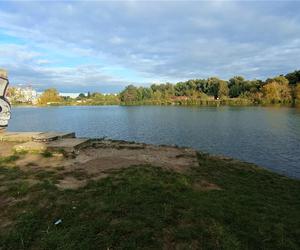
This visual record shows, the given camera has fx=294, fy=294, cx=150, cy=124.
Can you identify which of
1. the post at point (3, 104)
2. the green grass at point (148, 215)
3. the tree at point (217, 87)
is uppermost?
the tree at point (217, 87)

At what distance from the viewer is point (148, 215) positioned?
20.9 feet

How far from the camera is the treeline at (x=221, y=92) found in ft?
310

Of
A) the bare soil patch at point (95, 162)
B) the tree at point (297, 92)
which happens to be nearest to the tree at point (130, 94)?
the tree at point (297, 92)

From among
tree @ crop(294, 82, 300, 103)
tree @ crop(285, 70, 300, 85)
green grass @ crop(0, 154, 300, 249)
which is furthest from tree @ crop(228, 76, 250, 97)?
green grass @ crop(0, 154, 300, 249)

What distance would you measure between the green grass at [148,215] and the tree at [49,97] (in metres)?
156

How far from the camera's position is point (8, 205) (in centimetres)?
706

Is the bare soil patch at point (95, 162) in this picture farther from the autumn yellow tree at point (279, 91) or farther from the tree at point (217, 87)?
the tree at point (217, 87)

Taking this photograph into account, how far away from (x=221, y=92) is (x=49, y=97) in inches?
3786

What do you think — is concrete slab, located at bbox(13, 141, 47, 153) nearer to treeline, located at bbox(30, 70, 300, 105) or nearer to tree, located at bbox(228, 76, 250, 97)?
treeline, located at bbox(30, 70, 300, 105)

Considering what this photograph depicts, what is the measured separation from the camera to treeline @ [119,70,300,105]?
94375 mm

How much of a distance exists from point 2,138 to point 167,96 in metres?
123

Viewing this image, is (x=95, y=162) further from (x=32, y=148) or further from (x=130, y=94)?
(x=130, y=94)

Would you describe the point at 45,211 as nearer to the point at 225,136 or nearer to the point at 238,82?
the point at 225,136

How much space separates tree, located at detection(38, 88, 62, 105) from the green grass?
156 m
